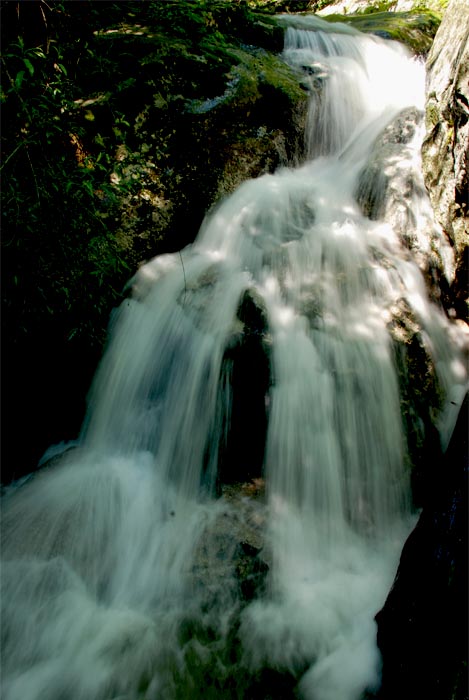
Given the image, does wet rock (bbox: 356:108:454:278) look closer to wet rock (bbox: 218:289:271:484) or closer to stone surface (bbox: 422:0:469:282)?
stone surface (bbox: 422:0:469:282)

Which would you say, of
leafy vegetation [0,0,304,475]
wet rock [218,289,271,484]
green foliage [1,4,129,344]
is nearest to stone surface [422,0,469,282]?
leafy vegetation [0,0,304,475]

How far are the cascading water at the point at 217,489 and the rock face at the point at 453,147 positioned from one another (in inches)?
11.2

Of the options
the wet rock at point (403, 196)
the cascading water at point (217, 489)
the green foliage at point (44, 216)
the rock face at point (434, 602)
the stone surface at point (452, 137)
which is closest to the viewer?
the rock face at point (434, 602)

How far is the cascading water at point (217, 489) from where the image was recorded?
93.0 inches

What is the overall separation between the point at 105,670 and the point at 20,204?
2918mm

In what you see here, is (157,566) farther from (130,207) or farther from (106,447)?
(130,207)

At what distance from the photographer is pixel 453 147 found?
3.92 m

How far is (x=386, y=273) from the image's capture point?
12.6 ft

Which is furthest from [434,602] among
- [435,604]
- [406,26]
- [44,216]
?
[406,26]

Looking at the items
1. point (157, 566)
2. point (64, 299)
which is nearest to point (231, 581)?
point (157, 566)

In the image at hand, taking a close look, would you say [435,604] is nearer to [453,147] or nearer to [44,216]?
[44,216]

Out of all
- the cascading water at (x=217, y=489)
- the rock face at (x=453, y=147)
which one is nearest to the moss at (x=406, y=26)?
the rock face at (x=453, y=147)

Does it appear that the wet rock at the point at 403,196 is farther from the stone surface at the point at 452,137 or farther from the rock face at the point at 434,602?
the rock face at the point at 434,602

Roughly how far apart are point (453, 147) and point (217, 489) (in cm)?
391
